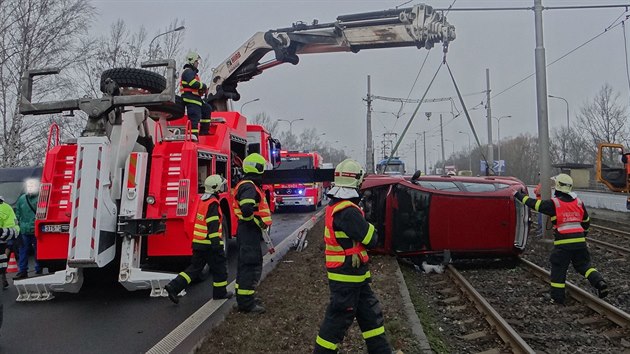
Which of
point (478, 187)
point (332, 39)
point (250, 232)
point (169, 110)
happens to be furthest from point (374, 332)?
point (332, 39)

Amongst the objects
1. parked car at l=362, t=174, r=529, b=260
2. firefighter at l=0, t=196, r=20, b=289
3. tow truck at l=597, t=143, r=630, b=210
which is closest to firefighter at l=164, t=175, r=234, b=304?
firefighter at l=0, t=196, r=20, b=289

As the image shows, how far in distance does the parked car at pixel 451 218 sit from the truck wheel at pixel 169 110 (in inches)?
157

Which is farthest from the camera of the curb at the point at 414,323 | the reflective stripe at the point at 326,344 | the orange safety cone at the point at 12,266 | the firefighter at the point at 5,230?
the orange safety cone at the point at 12,266

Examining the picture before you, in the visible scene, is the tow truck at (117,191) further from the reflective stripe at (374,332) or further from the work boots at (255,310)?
the reflective stripe at (374,332)

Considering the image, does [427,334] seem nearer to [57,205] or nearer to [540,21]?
[57,205]

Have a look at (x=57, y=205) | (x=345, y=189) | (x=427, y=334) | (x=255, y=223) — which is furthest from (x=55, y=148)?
(x=427, y=334)

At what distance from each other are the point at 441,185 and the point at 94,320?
19.1 feet

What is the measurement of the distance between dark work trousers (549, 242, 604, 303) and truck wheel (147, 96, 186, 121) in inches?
252

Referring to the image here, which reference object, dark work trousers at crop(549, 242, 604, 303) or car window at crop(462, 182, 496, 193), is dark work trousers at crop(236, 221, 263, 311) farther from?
car window at crop(462, 182, 496, 193)

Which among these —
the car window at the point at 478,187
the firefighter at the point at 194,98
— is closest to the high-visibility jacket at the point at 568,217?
the car window at the point at 478,187

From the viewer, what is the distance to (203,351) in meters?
4.14

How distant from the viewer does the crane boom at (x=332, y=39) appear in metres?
9.80

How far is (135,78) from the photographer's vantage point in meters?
7.41

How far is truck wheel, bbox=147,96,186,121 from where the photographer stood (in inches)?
312
